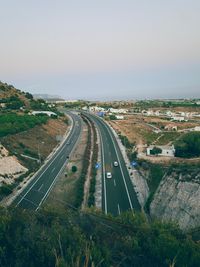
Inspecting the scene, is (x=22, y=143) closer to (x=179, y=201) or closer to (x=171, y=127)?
(x=179, y=201)

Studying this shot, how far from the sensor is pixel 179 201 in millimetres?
46344

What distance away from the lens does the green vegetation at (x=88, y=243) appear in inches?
1076

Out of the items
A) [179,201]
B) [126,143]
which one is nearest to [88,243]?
[179,201]

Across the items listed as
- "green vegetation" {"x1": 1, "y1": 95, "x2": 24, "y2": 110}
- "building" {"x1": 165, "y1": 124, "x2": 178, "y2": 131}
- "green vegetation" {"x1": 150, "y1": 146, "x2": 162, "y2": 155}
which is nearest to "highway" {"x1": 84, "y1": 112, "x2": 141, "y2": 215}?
"green vegetation" {"x1": 150, "y1": 146, "x2": 162, "y2": 155}

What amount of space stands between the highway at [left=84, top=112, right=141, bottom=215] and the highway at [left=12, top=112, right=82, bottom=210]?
33.3ft

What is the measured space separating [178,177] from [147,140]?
41492 mm

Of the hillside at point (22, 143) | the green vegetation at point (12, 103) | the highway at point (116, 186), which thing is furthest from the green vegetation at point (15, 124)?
the green vegetation at point (12, 103)

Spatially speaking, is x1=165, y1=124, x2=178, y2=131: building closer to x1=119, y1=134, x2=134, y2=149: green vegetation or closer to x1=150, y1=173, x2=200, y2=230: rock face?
x1=119, y1=134, x2=134, y2=149: green vegetation

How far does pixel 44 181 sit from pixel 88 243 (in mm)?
34017

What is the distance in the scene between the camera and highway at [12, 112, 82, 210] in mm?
50812

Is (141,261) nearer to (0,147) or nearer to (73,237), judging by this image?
(73,237)

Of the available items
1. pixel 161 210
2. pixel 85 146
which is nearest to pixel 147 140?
pixel 85 146

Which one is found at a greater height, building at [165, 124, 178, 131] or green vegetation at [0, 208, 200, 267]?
building at [165, 124, 178, 131]

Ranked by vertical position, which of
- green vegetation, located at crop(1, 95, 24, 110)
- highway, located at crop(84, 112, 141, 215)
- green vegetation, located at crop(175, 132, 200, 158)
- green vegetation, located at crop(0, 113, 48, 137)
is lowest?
highway, located at crop(84, 112, 141, 215)
